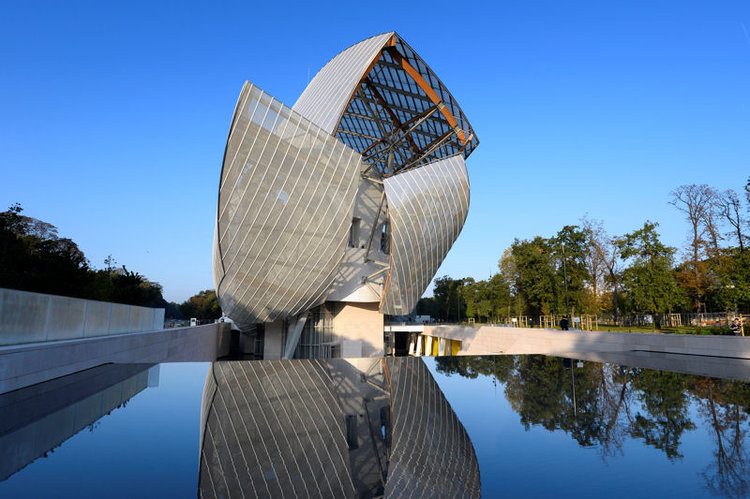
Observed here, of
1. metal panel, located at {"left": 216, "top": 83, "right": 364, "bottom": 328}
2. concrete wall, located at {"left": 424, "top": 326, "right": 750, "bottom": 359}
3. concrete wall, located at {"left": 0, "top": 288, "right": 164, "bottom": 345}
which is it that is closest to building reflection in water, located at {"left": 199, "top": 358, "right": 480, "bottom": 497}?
concrete wall, located at {"left": 0, "top": 288, "right": 164, "bottom": 345}

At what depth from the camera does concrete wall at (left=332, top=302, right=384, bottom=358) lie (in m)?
31.5

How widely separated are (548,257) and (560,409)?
41237 millimetres

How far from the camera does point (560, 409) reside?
18.4 ft

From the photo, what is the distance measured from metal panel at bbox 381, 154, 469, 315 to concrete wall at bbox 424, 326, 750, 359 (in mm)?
7160

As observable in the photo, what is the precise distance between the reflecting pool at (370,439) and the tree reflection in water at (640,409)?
0.10 ft

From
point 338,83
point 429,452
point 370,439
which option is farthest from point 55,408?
point 338,83

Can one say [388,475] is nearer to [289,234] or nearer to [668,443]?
[668,443]

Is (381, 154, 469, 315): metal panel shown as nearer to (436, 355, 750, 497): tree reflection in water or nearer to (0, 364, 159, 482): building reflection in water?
(436, 355, 750, 497): tree reflection in water

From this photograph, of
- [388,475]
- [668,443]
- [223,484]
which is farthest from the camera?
[668,443]

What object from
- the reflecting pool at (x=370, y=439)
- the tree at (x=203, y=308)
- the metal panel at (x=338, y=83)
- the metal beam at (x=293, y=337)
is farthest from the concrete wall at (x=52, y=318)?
the tree at (x=203, y=308)

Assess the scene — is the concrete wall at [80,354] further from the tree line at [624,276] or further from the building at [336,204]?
the tree line at [624,276]

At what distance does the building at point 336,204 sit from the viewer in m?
17.9

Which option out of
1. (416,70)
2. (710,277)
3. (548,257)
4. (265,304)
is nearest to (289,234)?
(265,304)

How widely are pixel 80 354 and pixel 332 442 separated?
7857 mm
